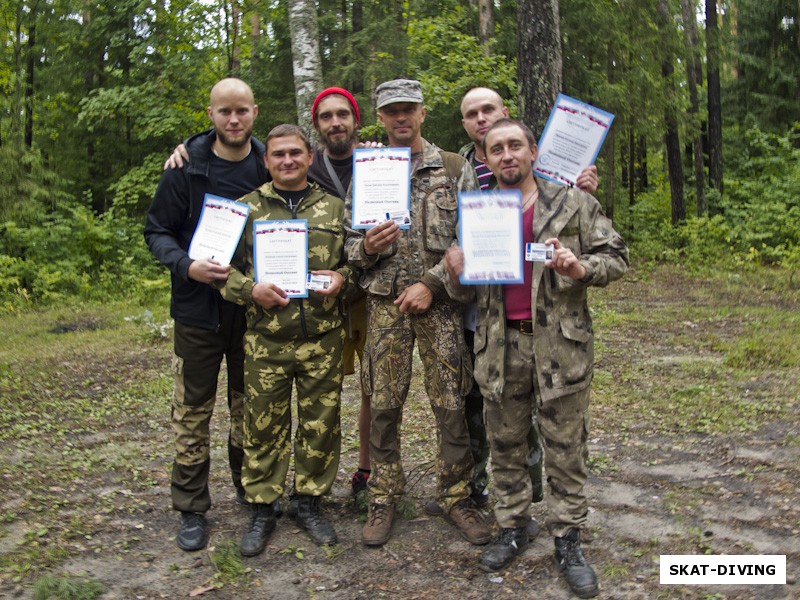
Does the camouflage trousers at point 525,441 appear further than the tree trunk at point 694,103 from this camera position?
No

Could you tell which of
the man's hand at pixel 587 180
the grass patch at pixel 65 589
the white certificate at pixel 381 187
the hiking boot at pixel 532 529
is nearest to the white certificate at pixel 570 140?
the man's hand at pixel 587 180

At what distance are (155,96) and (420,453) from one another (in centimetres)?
1528

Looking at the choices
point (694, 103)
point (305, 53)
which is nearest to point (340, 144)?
point (305, 53)

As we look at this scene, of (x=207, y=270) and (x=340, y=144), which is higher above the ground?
(x=340, y=144)

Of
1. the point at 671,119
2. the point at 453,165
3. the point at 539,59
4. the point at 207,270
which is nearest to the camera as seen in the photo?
the point at 207,270

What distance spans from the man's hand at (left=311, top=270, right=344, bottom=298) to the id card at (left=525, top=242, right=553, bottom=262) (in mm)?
1124

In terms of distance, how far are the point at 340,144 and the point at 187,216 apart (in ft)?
3.28

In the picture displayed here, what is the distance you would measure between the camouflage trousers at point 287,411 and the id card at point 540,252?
4.36 feet

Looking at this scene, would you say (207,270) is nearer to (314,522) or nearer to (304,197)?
(304,197)

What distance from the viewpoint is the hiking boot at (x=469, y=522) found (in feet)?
13.4

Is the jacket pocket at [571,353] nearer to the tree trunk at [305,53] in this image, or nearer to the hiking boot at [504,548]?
the hiking boot at [504,548]

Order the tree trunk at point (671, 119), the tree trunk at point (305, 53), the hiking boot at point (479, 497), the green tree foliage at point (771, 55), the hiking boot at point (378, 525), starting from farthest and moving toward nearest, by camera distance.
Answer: the green tree foliage at point (771, 55)
the tree trunk at point (671, 119)
the tree trunk at point (305, 53)
the hiking boot at point (479, 497)
the hiking boot at point (378, 525)

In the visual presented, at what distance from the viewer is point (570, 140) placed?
3762 millimetres

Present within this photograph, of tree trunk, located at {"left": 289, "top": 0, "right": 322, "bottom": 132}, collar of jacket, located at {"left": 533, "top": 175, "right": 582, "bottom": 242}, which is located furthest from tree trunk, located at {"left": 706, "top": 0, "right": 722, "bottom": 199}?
collar of jacket, located at {"left": 533, "top": 175, "right": 582, "bottom": 242}
